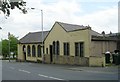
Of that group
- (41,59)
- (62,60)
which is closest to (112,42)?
(62,60)

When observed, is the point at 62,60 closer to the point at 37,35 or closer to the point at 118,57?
the point at 118,57

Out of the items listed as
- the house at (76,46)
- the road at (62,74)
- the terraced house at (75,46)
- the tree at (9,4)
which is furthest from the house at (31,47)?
the tree at (9,4)

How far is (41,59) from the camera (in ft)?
191

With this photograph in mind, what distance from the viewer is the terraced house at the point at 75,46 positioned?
135 ft

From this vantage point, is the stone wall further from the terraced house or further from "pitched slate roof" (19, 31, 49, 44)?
"pitched slate roof" (19, 31, 49, 44)

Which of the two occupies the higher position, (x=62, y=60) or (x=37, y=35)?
(x=37, y=35)

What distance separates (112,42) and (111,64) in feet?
18.9

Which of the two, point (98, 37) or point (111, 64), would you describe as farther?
point (98, 37)

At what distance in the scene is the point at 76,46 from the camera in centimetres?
4503

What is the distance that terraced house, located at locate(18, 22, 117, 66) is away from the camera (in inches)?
1623

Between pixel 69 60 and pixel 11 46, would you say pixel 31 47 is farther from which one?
pixel 11 46

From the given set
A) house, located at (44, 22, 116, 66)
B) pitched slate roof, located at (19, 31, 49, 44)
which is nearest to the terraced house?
house, located at (44, 22, 116, 66)

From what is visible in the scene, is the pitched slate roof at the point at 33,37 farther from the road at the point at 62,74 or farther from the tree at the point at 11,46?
the road at the point at 62,74


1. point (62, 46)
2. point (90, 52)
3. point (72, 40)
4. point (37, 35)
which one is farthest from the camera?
point (37, 35)
